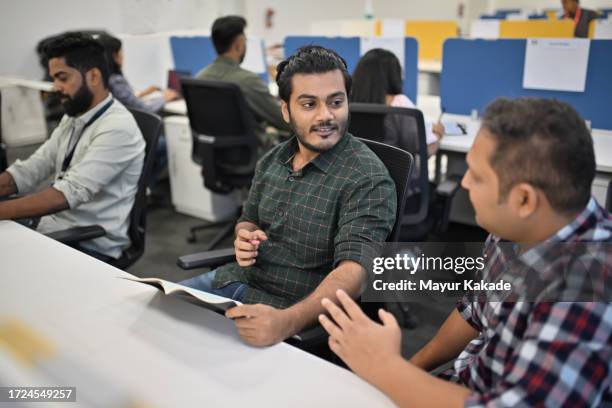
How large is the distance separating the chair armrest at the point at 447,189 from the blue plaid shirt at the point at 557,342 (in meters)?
1.33

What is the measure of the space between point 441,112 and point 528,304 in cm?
253

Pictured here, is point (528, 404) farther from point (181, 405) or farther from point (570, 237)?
point (181, 405)

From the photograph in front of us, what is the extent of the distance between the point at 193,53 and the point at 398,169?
10.3ft

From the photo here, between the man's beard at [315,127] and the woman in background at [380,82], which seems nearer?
the man's beard at [315,127]

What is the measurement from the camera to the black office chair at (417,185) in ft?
6.56

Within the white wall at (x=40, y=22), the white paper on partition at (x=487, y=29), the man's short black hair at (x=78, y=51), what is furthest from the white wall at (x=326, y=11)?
the man's short black hair at (x=78, y=51)

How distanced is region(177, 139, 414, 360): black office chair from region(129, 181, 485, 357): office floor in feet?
2.91

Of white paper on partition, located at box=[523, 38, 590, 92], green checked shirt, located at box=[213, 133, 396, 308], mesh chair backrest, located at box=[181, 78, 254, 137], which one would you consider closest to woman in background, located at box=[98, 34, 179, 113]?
mesh chair backrest, located at box=[181, 78, 254, 137]

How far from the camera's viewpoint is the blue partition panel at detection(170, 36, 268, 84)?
4.11 meters

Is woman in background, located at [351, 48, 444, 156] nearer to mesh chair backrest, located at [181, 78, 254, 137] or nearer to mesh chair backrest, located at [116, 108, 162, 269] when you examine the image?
mesh chair backrest, located at [181, 78, 254, 137]

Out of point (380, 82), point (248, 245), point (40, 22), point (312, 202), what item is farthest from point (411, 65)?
point (40, 22)

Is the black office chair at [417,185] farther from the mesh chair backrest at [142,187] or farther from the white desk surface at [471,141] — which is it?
the mesh chair backrest at [142,187]

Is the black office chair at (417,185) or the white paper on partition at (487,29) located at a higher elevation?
the white paper on partition at (487,29)

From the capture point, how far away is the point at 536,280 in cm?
77
